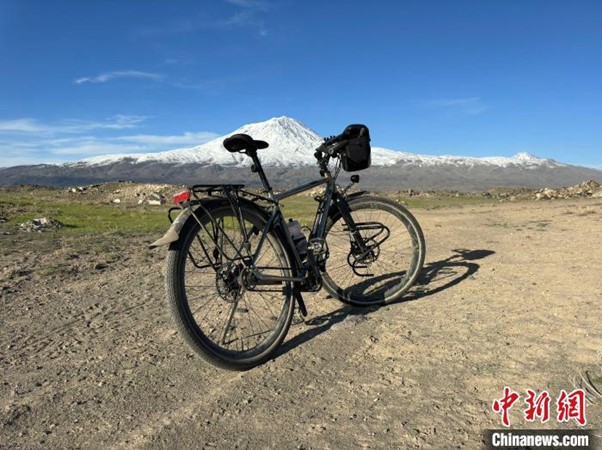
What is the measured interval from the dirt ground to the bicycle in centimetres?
31

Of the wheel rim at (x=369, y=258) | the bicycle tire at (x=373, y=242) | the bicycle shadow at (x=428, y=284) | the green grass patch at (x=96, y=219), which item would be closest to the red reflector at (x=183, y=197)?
the bicycle shadow at (x=428, y=284)

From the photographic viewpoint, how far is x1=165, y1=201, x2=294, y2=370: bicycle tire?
3.65 m

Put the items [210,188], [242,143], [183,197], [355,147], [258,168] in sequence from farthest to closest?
1. [355,147]
2. [258,168]
3. [242,143]
4. [210,188]
5. [183,197]

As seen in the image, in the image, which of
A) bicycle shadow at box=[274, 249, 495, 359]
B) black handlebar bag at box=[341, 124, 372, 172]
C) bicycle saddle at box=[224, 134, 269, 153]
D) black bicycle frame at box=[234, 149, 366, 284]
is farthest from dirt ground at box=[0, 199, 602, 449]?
bicycle saddle at box=[224, 134, 269, 153]

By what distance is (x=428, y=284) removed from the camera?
6.33 meters

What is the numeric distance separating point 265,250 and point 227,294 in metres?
0.60

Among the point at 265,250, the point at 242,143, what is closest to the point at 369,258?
the point at 265,250

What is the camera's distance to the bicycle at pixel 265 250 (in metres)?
3.84

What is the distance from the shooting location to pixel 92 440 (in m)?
2.94

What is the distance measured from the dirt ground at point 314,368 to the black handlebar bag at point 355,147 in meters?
1.72

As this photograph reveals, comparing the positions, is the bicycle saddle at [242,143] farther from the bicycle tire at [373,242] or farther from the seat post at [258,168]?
the bicycle tire at [373,242]

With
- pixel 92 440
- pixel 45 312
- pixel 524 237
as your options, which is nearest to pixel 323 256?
pixel 92 440

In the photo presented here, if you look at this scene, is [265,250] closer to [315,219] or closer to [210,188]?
[210,188]

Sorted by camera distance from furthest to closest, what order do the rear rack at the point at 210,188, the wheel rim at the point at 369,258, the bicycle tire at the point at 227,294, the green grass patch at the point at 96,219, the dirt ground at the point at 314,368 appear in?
1. the green grass patch at the point at 96,219
2. the wheel rim at the point at 369,258
3. the rear rack at the point at 210,188
4. the bicycle tire at the point at 227,294
5. the dirt ground at the point at 314,368
